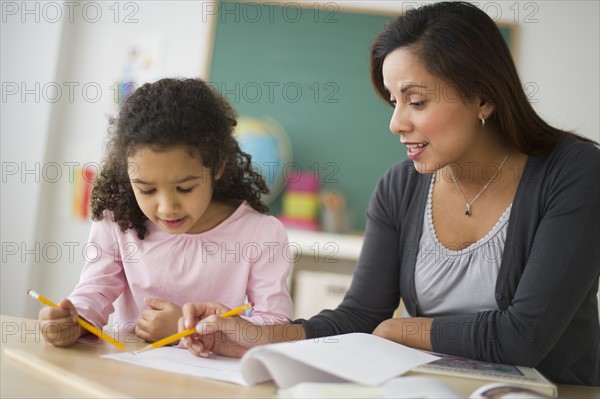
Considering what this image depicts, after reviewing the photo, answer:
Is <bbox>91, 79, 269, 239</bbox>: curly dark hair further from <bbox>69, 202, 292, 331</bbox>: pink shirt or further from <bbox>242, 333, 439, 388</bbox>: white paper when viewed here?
<bbox>242, 333, 439, 388</bbox>: white paper

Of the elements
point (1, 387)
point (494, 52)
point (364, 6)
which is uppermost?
point (364, 6)

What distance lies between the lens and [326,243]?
132 inches

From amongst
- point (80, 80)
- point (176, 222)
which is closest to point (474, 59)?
point (176, 222)

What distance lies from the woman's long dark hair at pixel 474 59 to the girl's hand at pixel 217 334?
2.00 ft

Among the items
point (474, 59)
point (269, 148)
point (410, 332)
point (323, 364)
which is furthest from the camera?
point (269, 148)

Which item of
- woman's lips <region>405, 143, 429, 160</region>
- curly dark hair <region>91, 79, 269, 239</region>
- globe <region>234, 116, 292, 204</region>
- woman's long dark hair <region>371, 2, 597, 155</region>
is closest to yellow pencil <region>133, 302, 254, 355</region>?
curly dark hair <region>91, 79, 269, 239</region>

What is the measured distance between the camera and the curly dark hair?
4.40ft

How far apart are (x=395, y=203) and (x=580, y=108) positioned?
2468mm

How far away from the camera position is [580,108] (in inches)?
139

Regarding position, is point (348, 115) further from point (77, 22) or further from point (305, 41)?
point (77, 22)

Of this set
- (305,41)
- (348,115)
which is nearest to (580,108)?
(348,115)

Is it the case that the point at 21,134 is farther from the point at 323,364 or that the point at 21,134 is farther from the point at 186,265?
the point at 323,364

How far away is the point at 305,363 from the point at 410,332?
1.11 ft

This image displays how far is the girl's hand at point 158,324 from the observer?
1.16 metres
